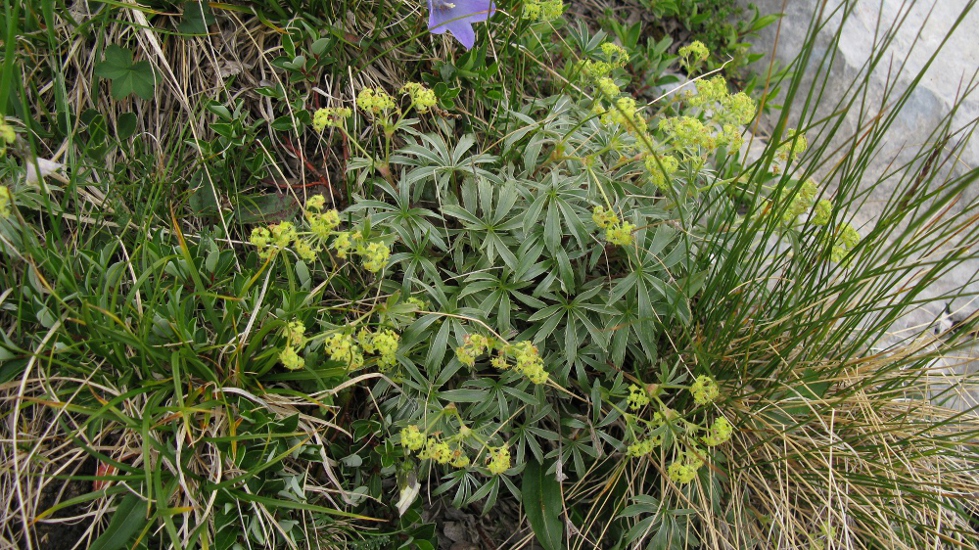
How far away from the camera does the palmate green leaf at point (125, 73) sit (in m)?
2.04

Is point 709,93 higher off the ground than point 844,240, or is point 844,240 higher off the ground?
point 709,93

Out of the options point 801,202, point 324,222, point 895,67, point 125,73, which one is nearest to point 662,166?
→ point 801,202

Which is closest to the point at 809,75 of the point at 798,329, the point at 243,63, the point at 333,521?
the point at 798,329

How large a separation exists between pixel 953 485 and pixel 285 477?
6.52ft

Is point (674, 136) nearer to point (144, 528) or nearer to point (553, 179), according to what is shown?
point (553, 179)

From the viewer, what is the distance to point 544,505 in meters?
1.99

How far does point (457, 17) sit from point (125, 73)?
1.02 metres

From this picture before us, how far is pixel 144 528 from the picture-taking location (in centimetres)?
160

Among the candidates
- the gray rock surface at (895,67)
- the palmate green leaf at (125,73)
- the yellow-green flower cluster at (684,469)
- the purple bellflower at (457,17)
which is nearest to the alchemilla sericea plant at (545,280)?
the yellow-green flower cluster at (684,469)

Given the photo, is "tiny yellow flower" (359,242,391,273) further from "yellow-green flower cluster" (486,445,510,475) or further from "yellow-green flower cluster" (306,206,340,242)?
"yellow-green flower cluster" (486,445,510,475)

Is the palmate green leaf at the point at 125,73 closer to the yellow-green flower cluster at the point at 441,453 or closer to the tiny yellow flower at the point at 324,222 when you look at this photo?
the tiny yellow flower at the point at 324,222

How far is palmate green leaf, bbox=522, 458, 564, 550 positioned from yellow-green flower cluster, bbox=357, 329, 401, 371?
597mm

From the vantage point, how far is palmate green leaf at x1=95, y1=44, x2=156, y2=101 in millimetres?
2039

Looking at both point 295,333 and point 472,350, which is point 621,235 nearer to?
point 472,350
